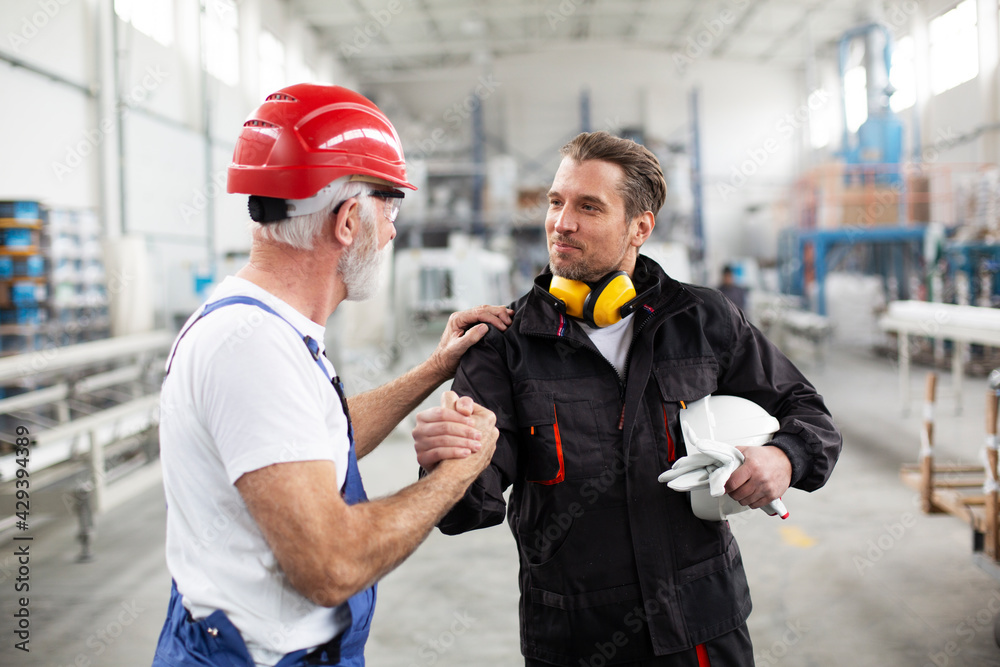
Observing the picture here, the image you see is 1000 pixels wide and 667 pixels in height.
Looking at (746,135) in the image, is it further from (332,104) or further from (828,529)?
(332,104)

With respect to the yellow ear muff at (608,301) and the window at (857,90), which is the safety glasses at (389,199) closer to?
the yellow ear muff at (608,301)

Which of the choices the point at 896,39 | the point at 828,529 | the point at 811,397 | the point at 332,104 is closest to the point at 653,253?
the point at 828,529

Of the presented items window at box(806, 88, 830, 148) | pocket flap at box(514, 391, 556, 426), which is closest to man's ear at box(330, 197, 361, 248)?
pocket flap at box(514, 391, 556, 426)

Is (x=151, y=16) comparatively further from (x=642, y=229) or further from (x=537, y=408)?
(x=537, y=408)

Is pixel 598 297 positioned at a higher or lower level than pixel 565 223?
lower

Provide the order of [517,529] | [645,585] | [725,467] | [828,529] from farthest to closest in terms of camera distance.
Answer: [828,529], [517,529], [645,585], [725,467]

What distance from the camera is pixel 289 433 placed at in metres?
1.11

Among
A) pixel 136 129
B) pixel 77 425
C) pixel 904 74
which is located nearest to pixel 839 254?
pixel 904 74

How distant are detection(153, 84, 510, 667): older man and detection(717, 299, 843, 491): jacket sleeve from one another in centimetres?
76

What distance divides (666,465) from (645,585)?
292 millimetres

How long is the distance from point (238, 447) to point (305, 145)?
58cm

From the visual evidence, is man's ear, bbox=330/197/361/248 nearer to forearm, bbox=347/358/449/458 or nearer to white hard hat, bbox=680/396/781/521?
forearm, bbox=347/358/449/458

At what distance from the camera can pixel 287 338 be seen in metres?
1.21

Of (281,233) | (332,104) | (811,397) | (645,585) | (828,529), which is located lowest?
(828,529)
